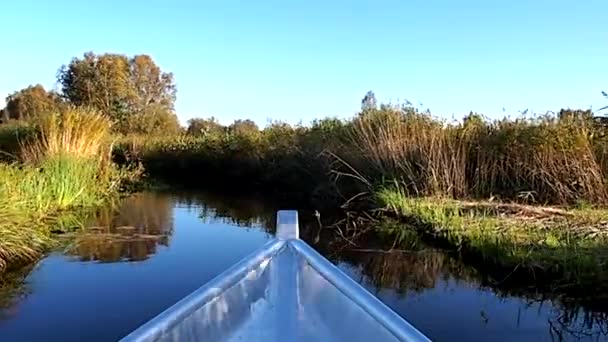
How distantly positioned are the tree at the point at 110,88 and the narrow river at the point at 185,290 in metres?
19.9

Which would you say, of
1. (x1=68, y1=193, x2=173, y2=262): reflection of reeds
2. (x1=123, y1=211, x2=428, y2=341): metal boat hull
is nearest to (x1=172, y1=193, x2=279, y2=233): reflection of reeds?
(x1=68, y1=193, x2=173, y2=262): reflection of reeds

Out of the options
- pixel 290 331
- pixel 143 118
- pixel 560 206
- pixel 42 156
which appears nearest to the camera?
pixel 290 331

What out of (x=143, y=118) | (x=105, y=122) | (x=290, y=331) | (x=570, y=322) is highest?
(x=143, y=118)

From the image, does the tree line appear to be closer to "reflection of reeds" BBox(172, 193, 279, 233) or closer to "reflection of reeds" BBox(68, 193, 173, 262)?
"reflection of reeds" BBox(172, 193, 279, 233)

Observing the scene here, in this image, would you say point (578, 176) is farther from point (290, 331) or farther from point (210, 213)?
point (290, 331)

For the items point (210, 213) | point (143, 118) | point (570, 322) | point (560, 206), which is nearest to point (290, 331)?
point (570, 322)

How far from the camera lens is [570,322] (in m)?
4.12

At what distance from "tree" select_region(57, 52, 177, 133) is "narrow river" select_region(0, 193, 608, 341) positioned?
1994 cm

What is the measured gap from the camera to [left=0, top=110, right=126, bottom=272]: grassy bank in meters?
5.75

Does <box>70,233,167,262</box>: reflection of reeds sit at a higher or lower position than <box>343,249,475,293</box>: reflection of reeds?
higher

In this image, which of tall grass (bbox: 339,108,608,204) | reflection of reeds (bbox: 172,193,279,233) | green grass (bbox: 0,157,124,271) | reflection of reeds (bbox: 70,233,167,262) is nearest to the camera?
green grass (bbox: 0,157,124,271)

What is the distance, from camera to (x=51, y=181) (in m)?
8.41

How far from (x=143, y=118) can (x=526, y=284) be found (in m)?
24.7

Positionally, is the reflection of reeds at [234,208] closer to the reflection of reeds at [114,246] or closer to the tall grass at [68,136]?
the reflection of reeds at [114,246]
